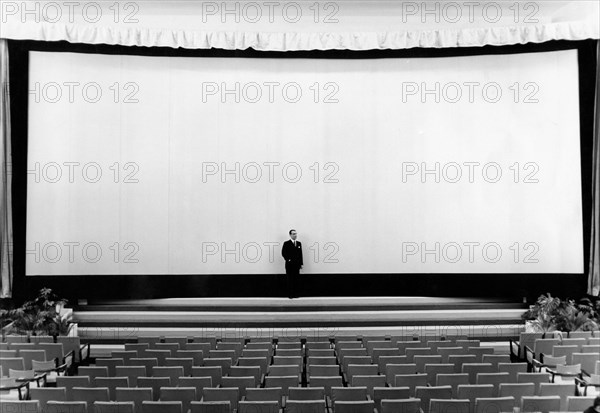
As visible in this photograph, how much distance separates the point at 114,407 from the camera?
229 inches

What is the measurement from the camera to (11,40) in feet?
42.1

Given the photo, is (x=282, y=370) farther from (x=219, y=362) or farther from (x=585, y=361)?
(x=585, y=361)

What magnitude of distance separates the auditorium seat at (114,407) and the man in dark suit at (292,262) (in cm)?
723

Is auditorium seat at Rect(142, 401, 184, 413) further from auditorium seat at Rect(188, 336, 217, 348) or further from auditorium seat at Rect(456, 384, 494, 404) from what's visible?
auditorium seat at Rect(188, 336, 217, 348)

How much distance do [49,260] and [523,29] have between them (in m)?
11.6

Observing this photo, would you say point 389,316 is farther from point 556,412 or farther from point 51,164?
point 51,164

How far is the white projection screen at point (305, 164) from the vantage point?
43.0 feet

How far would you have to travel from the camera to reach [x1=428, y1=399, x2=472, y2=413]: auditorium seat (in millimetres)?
5926

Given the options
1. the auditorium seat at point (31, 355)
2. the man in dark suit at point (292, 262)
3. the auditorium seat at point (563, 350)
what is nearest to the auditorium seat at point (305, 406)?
the auditorium seat at point (563, 350)

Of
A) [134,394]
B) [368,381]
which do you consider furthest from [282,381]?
[134,394]

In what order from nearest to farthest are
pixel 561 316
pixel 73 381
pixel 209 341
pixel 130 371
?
pixel 73 381, pixel 130 371, pixel 209 341, pixel 561 316

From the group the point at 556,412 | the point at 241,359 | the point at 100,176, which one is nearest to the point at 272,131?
the point at 100,176

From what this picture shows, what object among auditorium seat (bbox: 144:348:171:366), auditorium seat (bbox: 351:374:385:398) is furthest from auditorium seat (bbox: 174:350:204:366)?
auditorium seat (bbox: 351:374:385:398)

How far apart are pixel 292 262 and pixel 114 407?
24.0ft
